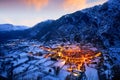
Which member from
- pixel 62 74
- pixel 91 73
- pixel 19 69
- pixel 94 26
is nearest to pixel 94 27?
pixel 94 26

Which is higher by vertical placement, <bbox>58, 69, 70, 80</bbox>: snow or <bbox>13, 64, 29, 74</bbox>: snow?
<bbox>13, 64, 29, 74</bbox>: snow

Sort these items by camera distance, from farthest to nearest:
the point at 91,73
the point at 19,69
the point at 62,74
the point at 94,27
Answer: the point at 94,27 → the point at 19,69 → the point at 91,73 → the point at 62,74

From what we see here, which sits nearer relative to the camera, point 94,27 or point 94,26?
point 94,27

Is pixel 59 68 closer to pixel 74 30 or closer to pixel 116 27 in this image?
pixel 116 27

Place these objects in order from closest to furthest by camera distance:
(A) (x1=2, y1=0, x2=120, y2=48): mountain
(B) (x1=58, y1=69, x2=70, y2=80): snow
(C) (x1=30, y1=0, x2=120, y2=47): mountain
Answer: (B) (x1=58, y1=69, x2=70, y2=80): snow → (A) (x1=2, y1=0, x2=120, y2=48): mountain → (C) (x1=30, y1=0, x2=120, y2=47): mountain

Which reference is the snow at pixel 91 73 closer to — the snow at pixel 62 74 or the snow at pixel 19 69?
the snow at pixel 62 74

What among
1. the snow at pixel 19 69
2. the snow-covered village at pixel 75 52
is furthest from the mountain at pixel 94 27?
the snow at pixel 19 69

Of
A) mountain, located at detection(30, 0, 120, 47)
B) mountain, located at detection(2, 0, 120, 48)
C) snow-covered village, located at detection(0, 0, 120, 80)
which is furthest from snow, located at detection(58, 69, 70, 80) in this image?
mountain, located at detection(30, 0, 120, 47)

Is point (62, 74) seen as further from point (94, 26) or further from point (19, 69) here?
point (94, 26)

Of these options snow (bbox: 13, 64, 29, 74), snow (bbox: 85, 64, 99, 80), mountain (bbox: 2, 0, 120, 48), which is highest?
mountain (bbox: 2, 0, 120, 48)

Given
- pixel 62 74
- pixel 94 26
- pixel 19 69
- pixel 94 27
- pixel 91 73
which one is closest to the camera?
pixel 62 74

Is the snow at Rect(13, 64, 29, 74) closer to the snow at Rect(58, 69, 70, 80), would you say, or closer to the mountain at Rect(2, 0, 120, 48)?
the snow at Rect(58, 69, 70, 80)
